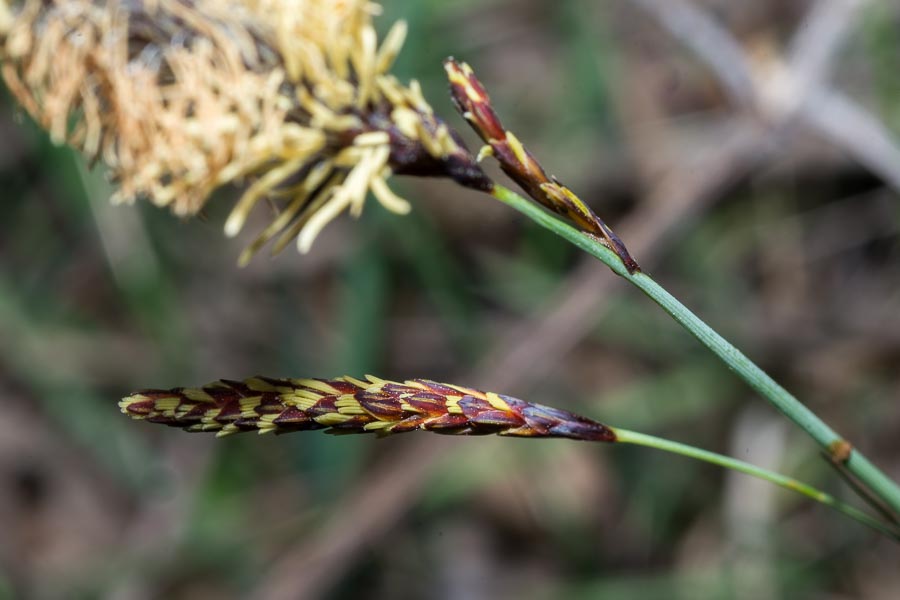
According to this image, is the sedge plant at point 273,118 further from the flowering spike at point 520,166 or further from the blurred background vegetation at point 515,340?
the blurred background vegetation at point 515,340

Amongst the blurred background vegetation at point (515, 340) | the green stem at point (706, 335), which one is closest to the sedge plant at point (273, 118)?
the green stem at point (706, 335)

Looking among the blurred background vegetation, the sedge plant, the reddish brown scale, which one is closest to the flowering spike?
the sedge plant

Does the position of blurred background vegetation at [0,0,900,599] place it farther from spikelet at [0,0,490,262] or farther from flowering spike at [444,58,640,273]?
flowering spike at [444,58,640,273]

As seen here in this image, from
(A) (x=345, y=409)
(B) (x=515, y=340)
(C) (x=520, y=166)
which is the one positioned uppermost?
(B) (x=515, y=340)

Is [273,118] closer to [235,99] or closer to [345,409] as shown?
[235,99]

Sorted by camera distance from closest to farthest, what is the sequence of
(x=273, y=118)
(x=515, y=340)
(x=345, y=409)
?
1. (x=345, y=409)
2. (x=273, y=118)
3. (x=515, y=340)

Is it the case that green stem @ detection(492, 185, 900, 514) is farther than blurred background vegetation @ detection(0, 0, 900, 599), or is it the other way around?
blurred background vegetation @ detection(0, 0, 900, 599)

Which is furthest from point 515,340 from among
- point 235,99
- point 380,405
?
point 380,405
